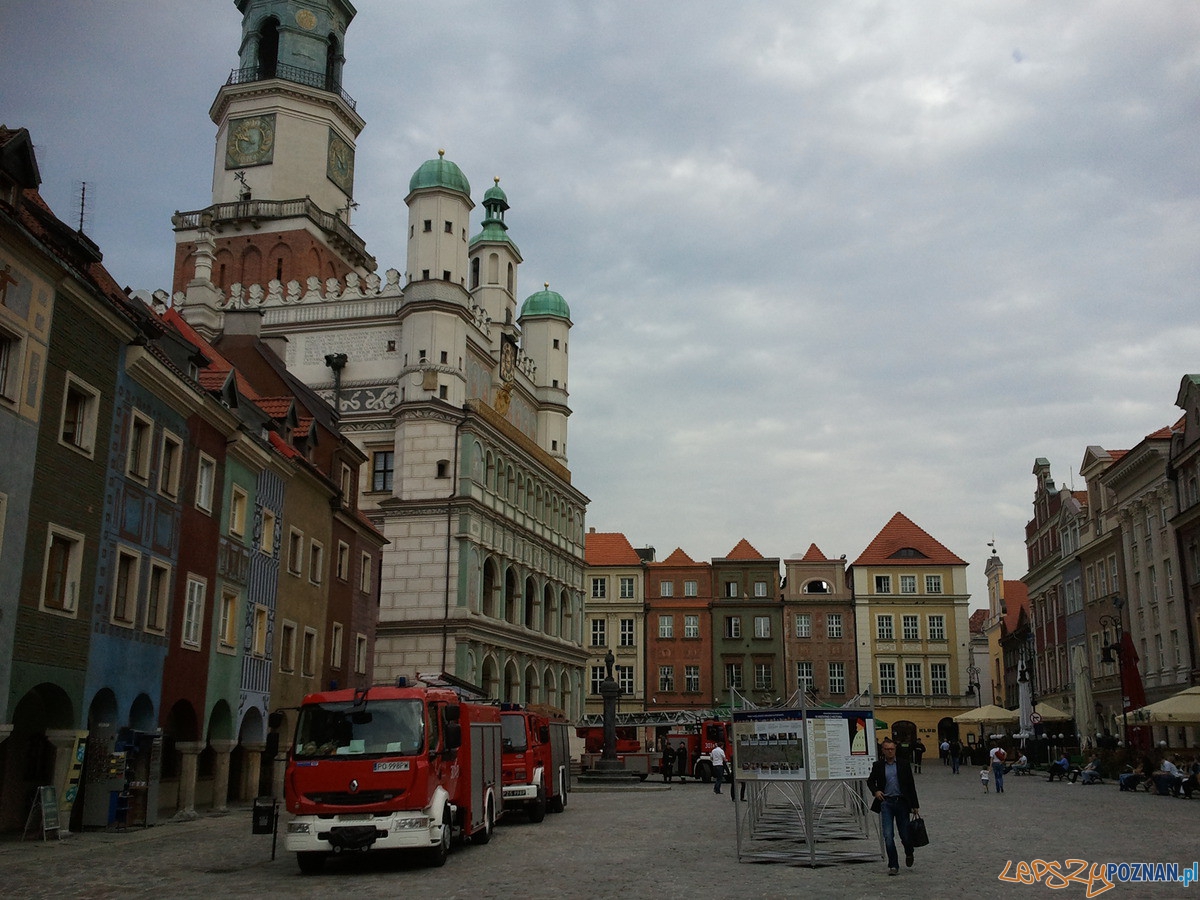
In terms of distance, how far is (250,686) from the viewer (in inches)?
1179

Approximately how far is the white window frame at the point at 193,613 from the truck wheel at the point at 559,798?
29.9 feet

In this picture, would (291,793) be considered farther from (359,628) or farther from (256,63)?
(256,63)

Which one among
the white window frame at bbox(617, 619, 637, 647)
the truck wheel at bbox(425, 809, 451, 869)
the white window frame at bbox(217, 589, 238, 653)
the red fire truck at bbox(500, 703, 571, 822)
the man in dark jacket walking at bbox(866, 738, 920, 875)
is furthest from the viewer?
the white window frame at bbox(617, 619, 637, 647)

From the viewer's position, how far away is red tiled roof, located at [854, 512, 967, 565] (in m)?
86.2

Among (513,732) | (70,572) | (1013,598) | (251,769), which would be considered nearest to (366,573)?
(251,769)

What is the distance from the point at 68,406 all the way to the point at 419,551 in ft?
112

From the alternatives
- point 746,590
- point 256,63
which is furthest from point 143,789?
point 746,590

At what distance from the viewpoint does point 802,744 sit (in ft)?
54.0

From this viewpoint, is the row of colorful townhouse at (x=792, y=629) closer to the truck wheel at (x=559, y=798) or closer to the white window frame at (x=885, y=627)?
the white window frame at (x=885, y=627)

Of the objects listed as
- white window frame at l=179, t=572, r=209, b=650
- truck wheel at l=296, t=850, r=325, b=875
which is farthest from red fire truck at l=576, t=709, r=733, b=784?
truck wheel at l=296, t=850, r=325, b=875

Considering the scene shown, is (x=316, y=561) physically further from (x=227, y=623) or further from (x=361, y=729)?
(x=361, y=729)

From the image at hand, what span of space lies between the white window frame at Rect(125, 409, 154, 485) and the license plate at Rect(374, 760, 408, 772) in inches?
375

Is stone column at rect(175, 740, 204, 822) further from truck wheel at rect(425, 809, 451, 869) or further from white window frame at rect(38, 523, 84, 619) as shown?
truck wheel at rect(425, 809, 451, 869)

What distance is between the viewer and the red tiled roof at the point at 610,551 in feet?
289
